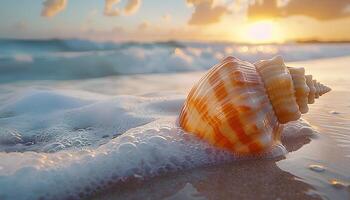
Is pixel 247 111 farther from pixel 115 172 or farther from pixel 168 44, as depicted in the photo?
pixel 168 44

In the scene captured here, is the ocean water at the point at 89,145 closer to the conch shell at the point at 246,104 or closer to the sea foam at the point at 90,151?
the sea foam at the point at 90,151

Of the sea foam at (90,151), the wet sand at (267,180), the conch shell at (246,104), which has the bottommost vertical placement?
the wet sand at (267,180)

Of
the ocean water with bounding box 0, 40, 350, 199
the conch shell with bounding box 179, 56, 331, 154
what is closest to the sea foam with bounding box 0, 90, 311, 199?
the ocean water with bounding box 0, 40, 350, 199

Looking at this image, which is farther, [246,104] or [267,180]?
[246,104]

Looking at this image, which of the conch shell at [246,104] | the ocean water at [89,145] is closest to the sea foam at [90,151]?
the ocean water at [89,145]

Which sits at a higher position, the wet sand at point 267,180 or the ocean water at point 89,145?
the ocean water at point 89,145

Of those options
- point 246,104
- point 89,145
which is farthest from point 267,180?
point 89,145

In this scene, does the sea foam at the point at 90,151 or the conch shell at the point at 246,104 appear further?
the conch shell at the point at 246,104

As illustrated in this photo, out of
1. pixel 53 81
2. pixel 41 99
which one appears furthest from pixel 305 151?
pixel 53 81

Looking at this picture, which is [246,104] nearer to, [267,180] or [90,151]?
[267,180]
